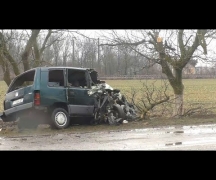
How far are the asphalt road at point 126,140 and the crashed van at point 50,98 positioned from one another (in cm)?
89

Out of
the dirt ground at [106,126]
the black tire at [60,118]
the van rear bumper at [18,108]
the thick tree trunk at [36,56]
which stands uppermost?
the thick tree trunk at [36,56]

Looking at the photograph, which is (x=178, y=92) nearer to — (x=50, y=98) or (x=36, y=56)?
(x=50, y=98)

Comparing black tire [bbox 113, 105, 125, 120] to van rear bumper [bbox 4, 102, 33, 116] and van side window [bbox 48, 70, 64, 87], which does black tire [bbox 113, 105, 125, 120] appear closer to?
van side window [bbox 48, 70, 64, 87]

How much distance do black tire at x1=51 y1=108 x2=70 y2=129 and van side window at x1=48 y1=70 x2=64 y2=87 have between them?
0.79m

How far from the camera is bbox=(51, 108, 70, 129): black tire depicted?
10731mm

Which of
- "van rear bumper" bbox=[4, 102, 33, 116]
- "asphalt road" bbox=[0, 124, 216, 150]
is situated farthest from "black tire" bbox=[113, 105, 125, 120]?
"van rear bumper" bbox=[4, 102, 33, 116]

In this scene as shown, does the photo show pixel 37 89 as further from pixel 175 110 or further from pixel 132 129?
pixel 175 110

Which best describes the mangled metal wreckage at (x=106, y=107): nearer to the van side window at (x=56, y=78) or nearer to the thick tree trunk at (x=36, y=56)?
the van side window at (x=56, y=78)

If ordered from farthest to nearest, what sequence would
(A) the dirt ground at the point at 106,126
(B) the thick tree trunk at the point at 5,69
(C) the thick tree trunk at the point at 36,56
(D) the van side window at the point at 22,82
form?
1. (C) the thick tree trunk at the point at 36,56
2. (B) the thick tree trunk at the point at 5,69
3. (D) the van side window at the point at 22,82
4. (A) the dirt ground at the point at 106,126

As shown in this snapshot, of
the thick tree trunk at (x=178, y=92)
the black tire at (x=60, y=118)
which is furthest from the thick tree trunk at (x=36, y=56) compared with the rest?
the thick tree trunk at (x=178, y=92)

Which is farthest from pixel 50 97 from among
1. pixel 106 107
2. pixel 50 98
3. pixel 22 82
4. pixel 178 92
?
pixel 178 92

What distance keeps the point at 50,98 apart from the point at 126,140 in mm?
3049

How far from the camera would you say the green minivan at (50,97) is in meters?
10.6

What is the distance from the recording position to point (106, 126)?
37.5 ft
